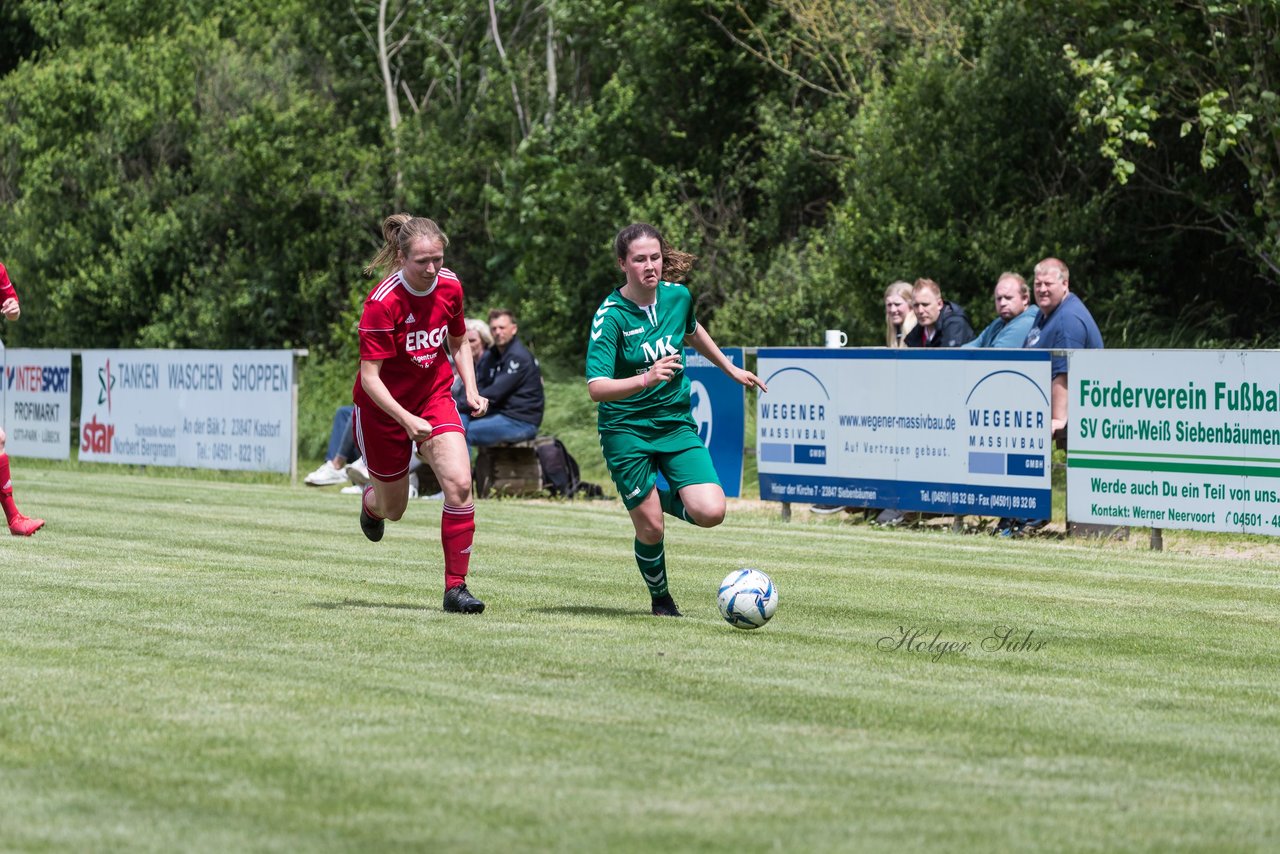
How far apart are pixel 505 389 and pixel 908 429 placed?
4.66 meters

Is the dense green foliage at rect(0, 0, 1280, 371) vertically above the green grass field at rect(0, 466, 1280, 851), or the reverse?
the dense green foliage at rect(0, 0, 1280, 371)

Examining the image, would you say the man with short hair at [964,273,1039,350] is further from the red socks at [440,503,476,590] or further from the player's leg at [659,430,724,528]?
the red socks at [440,503,476,590]

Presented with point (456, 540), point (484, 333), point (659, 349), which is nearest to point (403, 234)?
point (659, 349)

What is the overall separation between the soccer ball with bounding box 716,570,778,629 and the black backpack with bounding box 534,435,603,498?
1016 centimetres

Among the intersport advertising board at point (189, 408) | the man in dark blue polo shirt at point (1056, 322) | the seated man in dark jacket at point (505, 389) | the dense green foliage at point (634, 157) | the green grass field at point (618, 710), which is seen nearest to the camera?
the green grass field at point (618, 710)

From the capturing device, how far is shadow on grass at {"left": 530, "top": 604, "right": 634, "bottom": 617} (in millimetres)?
9461

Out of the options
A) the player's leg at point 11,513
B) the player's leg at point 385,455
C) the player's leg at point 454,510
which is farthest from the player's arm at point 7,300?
the player's leg at point 454,510

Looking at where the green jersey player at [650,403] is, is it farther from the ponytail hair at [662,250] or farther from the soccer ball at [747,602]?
the soccer ball at [747,602]

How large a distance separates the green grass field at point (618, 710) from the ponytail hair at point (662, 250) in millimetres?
1710

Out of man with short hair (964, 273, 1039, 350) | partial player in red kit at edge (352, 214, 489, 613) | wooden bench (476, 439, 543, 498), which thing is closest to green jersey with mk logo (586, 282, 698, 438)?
partial player in red kit at edge (352, 214, 489, 613)

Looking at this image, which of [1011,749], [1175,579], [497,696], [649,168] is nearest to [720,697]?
[497,696]

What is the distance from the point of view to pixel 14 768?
5.52 metres

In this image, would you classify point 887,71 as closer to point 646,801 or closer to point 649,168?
point 649,168

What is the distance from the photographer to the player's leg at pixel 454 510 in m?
9.38
